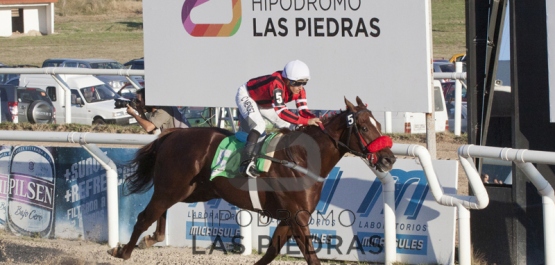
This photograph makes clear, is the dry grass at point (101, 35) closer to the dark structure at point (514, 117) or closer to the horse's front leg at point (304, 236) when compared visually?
the dark structure at point (514, 117)

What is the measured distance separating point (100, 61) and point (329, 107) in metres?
18.7

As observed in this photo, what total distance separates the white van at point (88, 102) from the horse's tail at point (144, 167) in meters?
8.58

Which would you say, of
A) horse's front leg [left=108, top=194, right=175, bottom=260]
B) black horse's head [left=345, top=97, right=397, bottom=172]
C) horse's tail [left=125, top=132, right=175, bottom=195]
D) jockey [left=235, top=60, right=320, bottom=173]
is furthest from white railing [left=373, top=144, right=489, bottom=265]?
horse's tail [left=125, top=132, right=175, bottom=195]

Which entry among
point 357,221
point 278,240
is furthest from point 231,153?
point 357,221

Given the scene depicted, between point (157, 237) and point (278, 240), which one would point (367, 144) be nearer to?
point (278, 240)

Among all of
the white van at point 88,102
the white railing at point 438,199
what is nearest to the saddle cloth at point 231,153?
the white railing at point 438,199

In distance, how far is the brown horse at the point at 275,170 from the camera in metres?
5.99

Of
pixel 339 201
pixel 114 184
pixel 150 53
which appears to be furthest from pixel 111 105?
pixel 339 201

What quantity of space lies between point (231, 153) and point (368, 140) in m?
1.22

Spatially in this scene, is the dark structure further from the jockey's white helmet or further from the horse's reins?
the jockey's white helmet

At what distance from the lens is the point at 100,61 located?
84.2 feet

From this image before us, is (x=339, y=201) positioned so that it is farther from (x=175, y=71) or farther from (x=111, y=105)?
(x=111, y=105)

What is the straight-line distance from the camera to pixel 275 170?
6328 millimetres

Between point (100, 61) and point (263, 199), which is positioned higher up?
point (100, 61)
